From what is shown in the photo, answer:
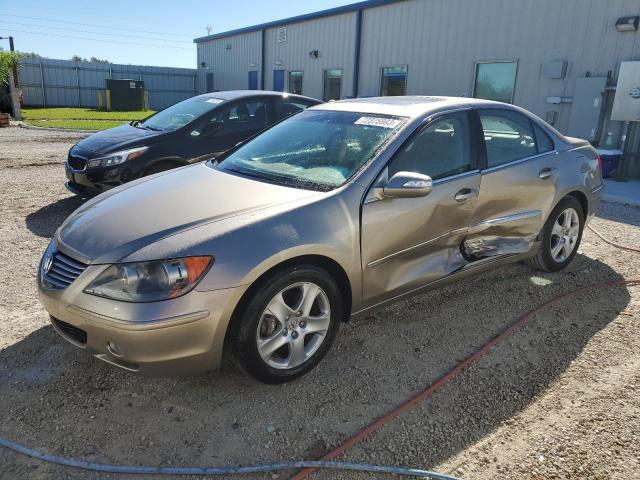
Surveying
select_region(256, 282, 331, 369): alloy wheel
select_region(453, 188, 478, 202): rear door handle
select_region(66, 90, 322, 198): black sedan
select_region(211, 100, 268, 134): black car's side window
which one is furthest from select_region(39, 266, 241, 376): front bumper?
select_region(211, 100, 268, 134): black car's side window

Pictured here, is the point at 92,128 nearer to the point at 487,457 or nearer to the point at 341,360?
the point at 341,360

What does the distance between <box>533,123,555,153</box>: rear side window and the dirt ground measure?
1272 millimetres

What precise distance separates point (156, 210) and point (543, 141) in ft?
10.6

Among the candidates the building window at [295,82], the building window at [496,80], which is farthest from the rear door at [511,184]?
the building window at [295,82]

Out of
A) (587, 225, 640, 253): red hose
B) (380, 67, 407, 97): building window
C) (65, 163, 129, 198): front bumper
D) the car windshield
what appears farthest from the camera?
(380, 67, 407, 97): building window

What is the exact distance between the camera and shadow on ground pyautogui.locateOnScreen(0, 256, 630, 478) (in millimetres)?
2434

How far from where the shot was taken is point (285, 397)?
283 cm

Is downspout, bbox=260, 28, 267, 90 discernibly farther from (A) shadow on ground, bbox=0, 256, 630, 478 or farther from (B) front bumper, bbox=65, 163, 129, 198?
(A) shadow on ground, bbox=0, 256, 630, 478

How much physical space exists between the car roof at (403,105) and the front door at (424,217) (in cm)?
10

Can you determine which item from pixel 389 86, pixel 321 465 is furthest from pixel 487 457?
pixel 389 86

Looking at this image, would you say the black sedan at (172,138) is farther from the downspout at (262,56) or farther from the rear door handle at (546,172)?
the downspout at (262,56)

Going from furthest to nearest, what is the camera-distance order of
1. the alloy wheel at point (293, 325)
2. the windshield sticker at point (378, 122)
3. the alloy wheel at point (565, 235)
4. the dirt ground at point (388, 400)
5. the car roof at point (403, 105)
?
the alloy wheel at point (565, 235), the car roof at point (403, 105), the windshield sticker at point (378, 122), the alloy wheel at point (293, 325), the dirt ground at point (388, 400)

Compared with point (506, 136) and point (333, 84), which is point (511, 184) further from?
point (333, 84)

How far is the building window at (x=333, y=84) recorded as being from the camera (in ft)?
57.4
